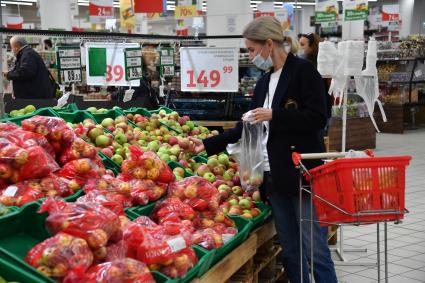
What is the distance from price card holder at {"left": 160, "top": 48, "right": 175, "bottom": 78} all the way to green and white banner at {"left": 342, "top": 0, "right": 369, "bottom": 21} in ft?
11.8

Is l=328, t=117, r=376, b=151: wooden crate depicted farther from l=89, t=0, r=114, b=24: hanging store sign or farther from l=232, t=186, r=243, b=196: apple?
l=232, t=186, r=243, b=196: apple

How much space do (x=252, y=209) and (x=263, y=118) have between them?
66 centimetres

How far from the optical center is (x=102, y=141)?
343cm

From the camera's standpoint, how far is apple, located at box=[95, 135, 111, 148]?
11.3 ft

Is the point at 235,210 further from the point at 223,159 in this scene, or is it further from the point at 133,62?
the point at 133,62

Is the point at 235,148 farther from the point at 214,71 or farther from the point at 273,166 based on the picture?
the point at 214,71

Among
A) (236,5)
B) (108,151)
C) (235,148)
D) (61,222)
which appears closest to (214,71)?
(235,148)

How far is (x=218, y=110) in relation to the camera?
22.5ft

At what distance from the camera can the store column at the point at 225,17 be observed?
12.1 m

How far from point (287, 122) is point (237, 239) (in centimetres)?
65

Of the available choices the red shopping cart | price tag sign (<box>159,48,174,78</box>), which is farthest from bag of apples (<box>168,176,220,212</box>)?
price tag sign (<box>159,48,174,78</box>)

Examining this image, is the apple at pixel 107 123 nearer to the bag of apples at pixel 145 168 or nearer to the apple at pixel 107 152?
the apple at pixel 107 152

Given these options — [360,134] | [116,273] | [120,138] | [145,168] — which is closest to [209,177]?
[120,138]

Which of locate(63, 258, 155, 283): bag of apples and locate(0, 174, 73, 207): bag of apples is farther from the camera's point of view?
locate(0, 174, 73, 207): bag of apples
